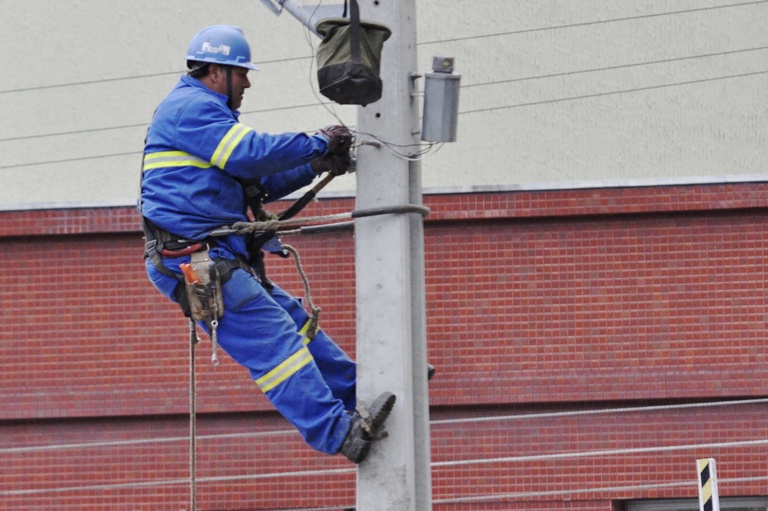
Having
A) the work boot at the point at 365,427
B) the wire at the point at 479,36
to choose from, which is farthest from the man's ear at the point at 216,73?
the wire at the point at 479,36

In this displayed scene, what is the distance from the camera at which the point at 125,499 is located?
1279 cm

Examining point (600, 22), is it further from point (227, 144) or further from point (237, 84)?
point (227, 144)

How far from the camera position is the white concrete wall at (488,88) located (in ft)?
40.8

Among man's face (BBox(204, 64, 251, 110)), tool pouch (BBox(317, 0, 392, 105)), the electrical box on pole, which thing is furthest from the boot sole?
man's face (BBox(204, 64, 251, 110))

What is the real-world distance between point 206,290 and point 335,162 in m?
0.79

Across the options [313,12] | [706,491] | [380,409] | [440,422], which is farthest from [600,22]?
[380,409]

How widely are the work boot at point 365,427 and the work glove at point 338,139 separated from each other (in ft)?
3.33

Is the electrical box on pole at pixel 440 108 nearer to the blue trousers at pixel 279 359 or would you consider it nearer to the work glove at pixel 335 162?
the work glove at pixel 335 162

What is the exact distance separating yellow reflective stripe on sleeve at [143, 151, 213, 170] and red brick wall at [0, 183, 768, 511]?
6625 millimetres

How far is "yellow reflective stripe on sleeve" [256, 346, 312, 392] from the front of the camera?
565 centimetres

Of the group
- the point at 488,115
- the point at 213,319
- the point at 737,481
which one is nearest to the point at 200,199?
the point at 213,319

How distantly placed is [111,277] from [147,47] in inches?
88.7

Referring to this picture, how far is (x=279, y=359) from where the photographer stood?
223 inches

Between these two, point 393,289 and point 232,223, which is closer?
point 393,289
